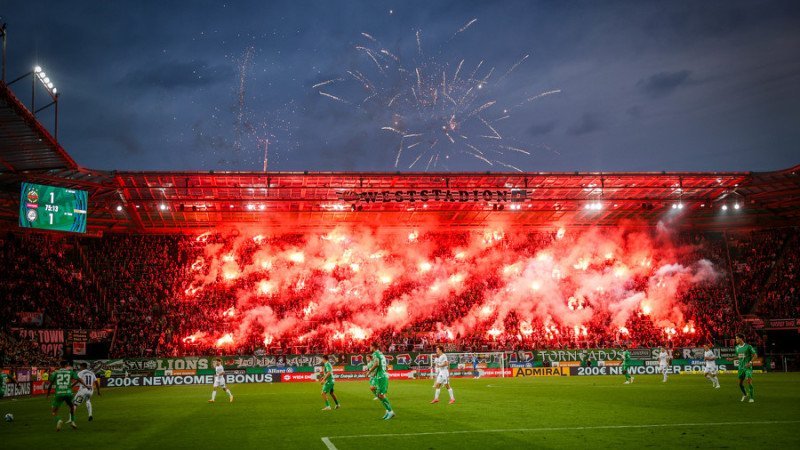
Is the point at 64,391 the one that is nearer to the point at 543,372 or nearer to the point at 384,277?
the point at 543,372

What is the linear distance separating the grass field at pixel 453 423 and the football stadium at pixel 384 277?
4891 millimetres

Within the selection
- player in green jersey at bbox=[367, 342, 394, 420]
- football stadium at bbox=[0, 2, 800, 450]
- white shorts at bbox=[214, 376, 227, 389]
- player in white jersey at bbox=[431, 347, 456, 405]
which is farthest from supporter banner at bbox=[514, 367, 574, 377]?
player in green jersey at bbox=[367, 342, 394, 420]

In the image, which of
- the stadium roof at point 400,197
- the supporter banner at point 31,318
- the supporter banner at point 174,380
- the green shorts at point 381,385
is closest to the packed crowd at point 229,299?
the supporter banner at point 31,318

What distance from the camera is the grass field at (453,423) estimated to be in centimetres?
1362

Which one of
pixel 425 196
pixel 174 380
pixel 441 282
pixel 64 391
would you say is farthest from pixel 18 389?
pixel 441 282

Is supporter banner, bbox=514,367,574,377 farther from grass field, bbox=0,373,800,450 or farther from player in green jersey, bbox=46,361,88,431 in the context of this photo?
player in green jersey, bbox=46,361,88,431

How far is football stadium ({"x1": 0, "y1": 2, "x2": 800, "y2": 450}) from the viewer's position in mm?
40344

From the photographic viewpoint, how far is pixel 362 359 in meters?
45.4

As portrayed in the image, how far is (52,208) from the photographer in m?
33.2

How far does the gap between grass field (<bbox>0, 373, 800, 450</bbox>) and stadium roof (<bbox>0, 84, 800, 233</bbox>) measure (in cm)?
2029

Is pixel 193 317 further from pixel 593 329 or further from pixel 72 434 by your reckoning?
pixel 72 434

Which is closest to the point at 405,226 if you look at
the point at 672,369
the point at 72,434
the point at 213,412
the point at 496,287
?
the point at 496,287

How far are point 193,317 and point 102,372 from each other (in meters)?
9.99

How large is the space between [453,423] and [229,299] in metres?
39.5
